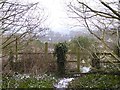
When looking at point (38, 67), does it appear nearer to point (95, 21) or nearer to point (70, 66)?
point (70, 66)

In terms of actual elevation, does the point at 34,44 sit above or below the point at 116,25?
below

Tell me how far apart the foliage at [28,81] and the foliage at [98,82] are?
1.94 ft

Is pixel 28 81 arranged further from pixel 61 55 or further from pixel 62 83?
pixel 61 55

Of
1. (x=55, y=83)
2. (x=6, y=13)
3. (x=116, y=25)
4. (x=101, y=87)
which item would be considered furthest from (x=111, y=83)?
(x=6, y=13)

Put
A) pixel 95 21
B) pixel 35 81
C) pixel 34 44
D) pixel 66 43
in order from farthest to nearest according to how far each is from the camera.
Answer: pixel 66 43 < pixel 34 44 < pixel 35 81 < pixel 95 21

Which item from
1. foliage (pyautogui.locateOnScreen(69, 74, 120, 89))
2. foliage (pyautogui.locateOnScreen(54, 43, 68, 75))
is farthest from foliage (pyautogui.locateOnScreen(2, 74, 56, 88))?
foliage (pyautogui.locateOnScreen(54, 43, 68, 75))

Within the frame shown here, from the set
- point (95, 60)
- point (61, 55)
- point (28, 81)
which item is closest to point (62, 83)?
point (28, 81)

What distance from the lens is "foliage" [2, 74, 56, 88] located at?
556cm

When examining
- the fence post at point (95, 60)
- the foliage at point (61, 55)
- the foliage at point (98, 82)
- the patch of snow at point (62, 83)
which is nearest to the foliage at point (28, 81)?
the patch of snow at point (62, 83)

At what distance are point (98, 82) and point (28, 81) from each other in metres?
1.56

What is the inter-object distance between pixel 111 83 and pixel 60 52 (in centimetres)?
230

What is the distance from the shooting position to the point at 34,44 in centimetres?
675

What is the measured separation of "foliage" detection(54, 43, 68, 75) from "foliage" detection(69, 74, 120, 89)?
1.16 metres

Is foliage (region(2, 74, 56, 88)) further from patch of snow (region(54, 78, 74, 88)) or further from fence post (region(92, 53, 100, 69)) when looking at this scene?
fence post (region(92, 53, 100, 69))
